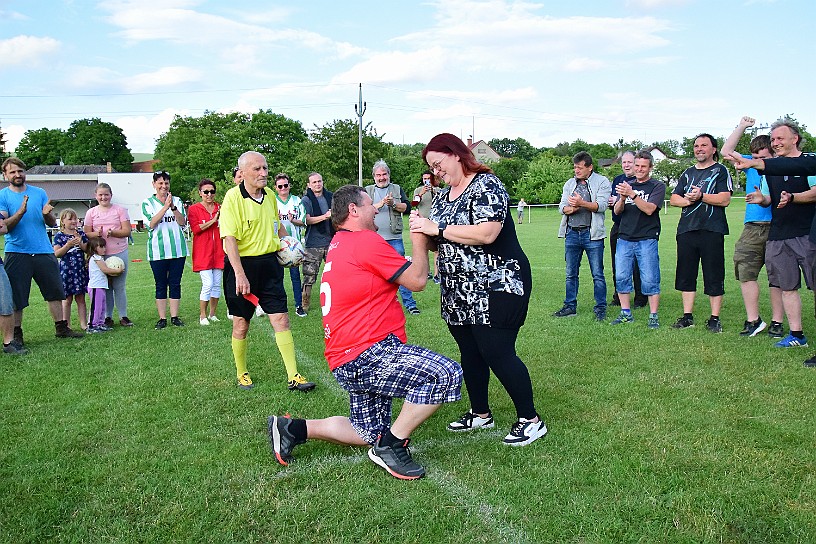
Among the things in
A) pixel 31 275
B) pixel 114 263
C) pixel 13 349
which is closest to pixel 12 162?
pixel 31 275

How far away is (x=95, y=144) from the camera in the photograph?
3396 inches

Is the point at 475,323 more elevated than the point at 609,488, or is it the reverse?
the point at 475,323

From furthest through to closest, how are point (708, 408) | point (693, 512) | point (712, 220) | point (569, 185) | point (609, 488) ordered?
1. point (569, 185)
2. point (712, 220)
3. point (708, 408)
4. point (609, 488)
5. point (693, 512)

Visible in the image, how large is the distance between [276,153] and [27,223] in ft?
189

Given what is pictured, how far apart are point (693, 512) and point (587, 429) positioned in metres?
1.26

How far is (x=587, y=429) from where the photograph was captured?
4609 millimetres

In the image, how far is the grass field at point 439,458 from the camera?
3.34m

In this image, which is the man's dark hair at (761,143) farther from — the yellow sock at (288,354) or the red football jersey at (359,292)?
the yellow sock at (288,354)

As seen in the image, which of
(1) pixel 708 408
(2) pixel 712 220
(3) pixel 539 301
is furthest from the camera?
(3) pixel 539 301

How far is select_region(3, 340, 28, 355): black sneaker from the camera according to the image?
7332 mm

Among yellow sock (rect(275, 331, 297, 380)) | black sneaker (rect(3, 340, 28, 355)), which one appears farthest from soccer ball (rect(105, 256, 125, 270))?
yellow sock (rect(275, 331, 297, 380))

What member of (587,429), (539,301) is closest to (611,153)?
(539,301)

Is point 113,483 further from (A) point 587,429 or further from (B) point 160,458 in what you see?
(A) point 587,429

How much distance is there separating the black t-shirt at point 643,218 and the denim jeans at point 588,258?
1.59 feet
